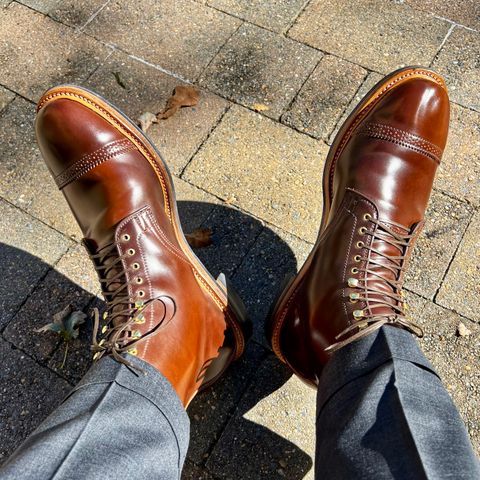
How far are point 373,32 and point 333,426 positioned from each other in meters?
1.79

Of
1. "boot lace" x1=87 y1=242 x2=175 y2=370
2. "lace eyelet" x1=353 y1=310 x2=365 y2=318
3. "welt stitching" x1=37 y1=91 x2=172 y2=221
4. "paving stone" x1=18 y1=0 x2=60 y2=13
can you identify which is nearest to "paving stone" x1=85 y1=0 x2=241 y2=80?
"paving stone" x1=18 y1=0 x2=60 y2=13

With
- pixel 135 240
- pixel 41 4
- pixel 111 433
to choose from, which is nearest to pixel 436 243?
pixel 135 240

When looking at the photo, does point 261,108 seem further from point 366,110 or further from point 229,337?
point 229,337

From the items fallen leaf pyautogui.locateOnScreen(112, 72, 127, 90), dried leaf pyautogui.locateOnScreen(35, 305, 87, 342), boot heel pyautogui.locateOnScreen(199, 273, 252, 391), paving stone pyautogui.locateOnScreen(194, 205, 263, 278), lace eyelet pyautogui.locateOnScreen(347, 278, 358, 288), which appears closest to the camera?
lace eyelet pyautogui.locateOnScreen(347, 278, 358, 288)

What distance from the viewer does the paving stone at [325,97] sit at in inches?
88.4

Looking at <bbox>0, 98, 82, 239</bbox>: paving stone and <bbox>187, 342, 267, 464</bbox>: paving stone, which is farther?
<bbox>0, 98, 82, 239</bbox>: paving stone

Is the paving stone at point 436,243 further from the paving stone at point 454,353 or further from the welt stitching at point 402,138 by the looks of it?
the welt stitching at point 402,138

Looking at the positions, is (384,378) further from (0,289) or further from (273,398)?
(0,289)

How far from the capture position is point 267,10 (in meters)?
2.48

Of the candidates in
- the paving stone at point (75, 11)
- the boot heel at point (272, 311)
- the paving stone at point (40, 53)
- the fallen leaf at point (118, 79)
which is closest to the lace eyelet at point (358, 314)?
the boot heel at point (272, 311)

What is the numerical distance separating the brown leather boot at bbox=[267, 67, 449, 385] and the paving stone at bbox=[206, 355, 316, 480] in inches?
6.4

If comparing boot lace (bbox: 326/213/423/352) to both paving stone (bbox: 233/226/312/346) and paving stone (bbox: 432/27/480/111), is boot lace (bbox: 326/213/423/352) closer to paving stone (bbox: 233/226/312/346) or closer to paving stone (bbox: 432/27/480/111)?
paving stone (bbox: 233/226/312/346)

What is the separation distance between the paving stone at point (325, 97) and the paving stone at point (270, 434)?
101cm

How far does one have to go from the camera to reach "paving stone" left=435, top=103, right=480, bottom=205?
212 centimetres
